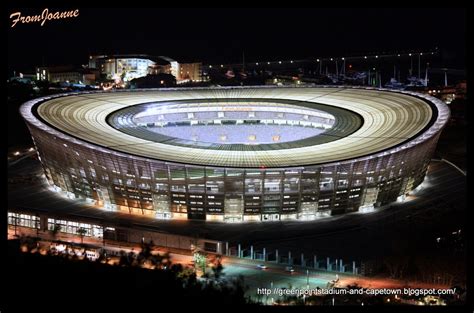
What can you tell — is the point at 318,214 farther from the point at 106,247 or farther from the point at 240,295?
the point at 240,295

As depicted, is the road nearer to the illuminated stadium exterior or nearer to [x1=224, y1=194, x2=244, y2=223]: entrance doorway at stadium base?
[x1=224, y1=194, x2=244, y2=223]: entrance doorway at stadium base

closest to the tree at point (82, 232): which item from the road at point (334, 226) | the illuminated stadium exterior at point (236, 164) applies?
the road at point (334, 226)

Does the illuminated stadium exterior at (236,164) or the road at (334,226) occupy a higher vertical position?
the illuminated stadium exterior at (236,164)

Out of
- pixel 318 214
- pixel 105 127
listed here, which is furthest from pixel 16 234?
pixel 318 214

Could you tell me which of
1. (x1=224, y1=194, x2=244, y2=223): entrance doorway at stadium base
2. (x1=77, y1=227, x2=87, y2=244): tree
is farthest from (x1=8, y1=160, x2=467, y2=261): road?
(x1=77, y1=227, x2=87, y2=244): tree

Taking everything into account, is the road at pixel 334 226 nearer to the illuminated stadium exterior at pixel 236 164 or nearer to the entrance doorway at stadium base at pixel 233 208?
the entrance doorway at stadium base at pixel 233 208

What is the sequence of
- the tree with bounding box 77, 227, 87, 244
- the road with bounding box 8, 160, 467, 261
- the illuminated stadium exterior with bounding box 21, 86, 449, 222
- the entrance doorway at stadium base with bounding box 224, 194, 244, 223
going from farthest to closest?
the entrance doorway at stadium base with bounding box 224, 194, 244, 223, the illuminated stadium exterior with bounding box 21, 86, 449, 222, the tree with bounding box 77, 227, 87, 244, the road with bounding box 8, 160, 467, 261

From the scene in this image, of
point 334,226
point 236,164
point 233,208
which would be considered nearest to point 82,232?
point 233,208

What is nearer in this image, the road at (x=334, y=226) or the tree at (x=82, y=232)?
the road at (x=334, y=226)

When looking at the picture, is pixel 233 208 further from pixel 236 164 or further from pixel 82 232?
pixel 82 232
